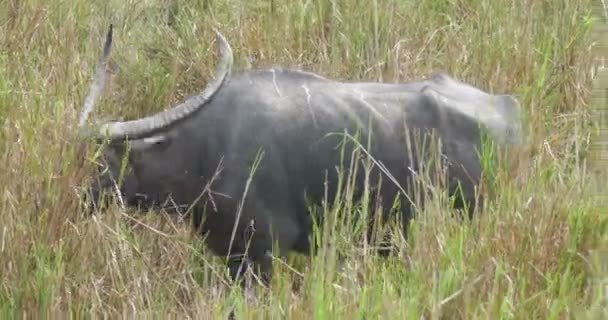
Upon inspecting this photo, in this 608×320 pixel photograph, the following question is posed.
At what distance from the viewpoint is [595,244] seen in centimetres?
281

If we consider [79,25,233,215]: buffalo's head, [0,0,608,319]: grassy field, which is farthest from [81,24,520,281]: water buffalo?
[0,0,608,319]: grassy field

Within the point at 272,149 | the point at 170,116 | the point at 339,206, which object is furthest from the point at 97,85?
the point at 339,206

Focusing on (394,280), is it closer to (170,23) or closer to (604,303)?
(604,303)

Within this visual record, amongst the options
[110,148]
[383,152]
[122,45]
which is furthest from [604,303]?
[122,45]

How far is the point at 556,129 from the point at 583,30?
2.52ft

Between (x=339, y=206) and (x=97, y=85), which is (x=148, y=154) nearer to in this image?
(x=97, y=85)

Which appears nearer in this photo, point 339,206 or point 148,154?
point 339,206

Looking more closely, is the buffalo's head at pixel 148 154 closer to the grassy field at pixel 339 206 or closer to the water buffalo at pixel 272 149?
the water buffalo at pixel 272 149

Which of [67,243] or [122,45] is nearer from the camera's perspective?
[67,243]

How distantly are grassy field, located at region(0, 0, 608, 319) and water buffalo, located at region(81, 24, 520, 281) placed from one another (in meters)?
0.14

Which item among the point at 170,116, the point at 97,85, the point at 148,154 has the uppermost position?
the point at 97,85

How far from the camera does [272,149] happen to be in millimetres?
3865

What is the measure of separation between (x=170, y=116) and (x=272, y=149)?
351 mm

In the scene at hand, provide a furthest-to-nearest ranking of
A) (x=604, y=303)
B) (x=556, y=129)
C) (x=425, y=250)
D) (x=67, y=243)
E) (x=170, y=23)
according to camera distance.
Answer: (x=170, y=23) < (x=556, y=129) < (x=67, y=243) < (x=425, y=250) < (x=604, y=303)
